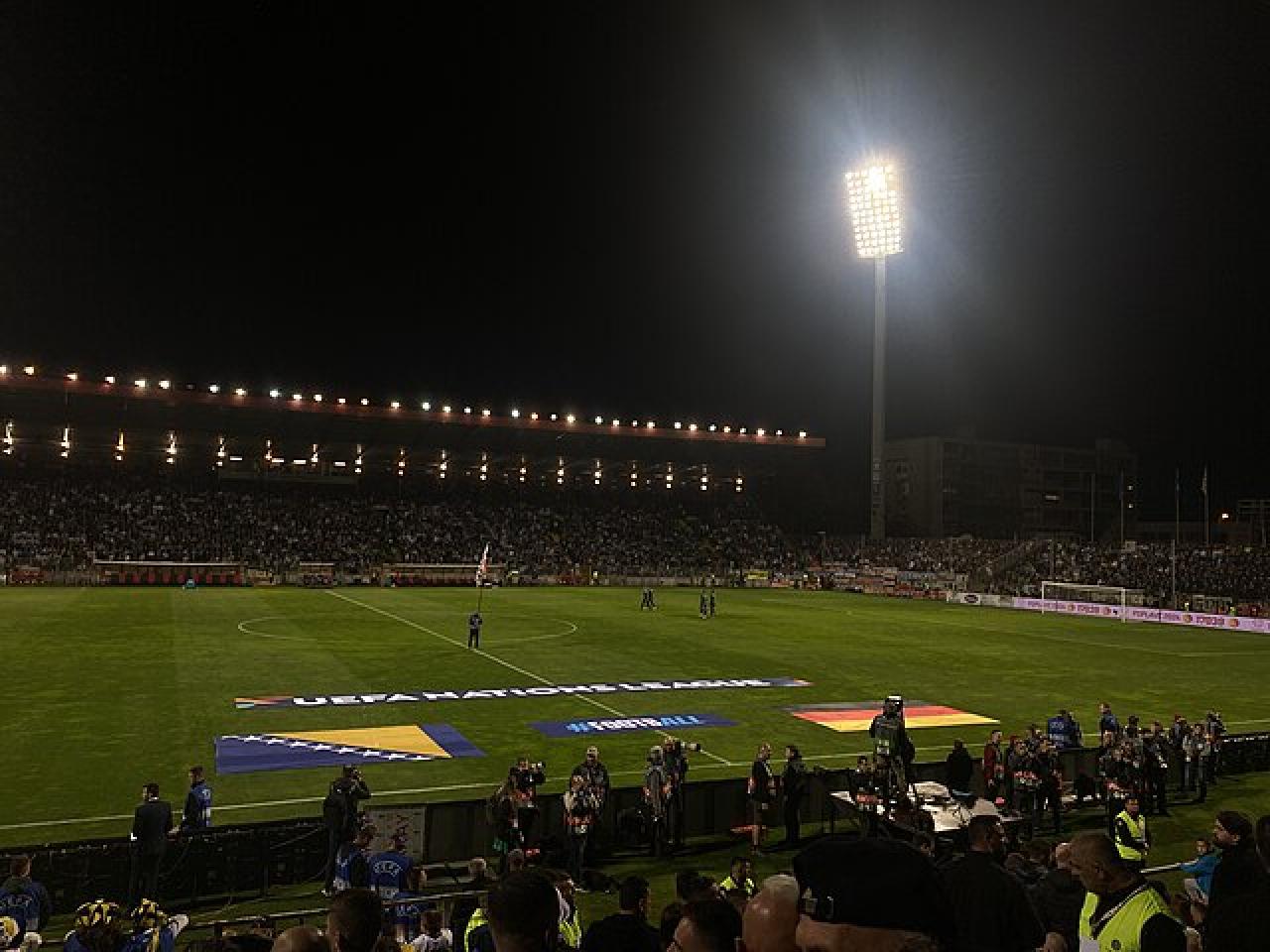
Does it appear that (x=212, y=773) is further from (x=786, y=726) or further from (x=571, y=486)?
(x=571, y=486)

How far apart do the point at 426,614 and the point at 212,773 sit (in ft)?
98.6

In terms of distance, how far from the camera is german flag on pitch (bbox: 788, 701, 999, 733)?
24500 millimetres

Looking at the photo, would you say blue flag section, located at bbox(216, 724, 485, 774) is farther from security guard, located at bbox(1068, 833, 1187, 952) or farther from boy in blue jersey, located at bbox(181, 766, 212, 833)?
security guard, located at bbox(1068, 833, 1187, 952)

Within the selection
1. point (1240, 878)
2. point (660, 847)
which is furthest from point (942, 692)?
point (1240, 878)

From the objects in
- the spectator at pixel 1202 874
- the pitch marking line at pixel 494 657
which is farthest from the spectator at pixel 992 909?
the pitch marking line at pixel 494 657

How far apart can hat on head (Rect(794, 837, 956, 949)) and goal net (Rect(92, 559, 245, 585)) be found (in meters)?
68.3

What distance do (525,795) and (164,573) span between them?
59.9 meters

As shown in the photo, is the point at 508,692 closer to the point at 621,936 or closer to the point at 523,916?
the point at 621,936

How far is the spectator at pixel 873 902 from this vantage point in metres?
2.13

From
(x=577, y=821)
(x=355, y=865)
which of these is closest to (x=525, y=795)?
(x=577, y=821)

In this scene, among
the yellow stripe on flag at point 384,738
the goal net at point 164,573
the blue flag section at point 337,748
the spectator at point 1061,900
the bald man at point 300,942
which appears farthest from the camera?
the goal net at point 164,573

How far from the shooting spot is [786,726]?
78.3 feet

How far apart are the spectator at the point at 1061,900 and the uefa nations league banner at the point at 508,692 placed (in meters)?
20.0

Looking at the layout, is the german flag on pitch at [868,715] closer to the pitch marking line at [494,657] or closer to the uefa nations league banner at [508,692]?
the uefa nations league banner at [508,692]
